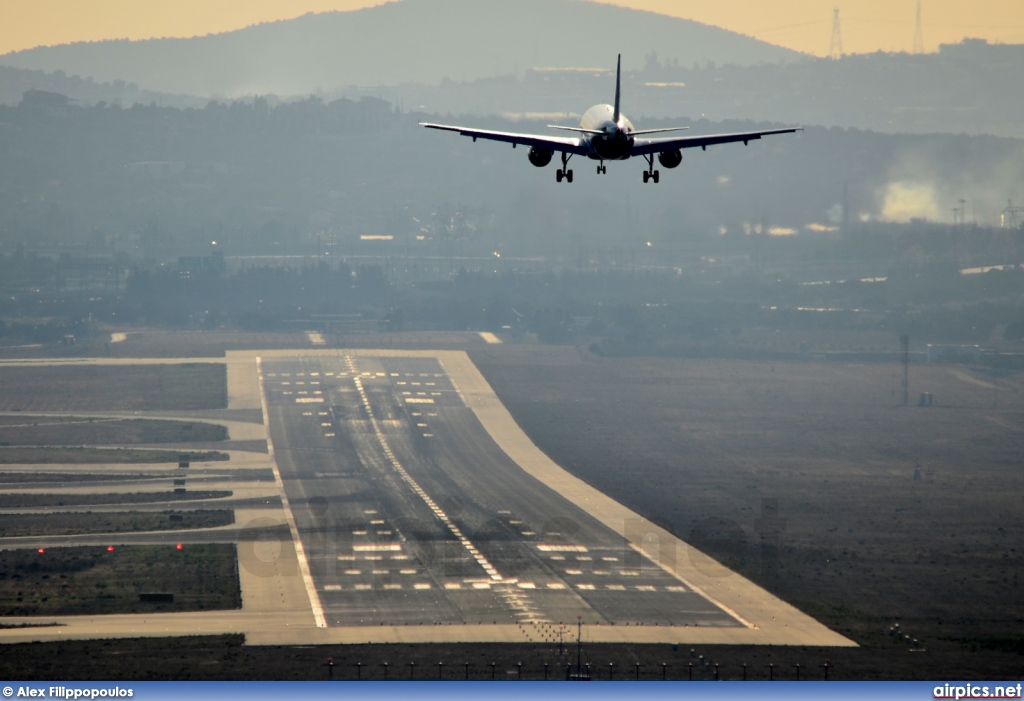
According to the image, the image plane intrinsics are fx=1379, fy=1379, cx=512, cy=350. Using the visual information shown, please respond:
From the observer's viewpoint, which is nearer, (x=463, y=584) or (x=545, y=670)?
(x=545, y=670)

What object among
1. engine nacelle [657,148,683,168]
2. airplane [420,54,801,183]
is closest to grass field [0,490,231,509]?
engine nacelle [657,148,683,168]

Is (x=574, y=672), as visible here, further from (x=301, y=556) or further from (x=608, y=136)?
(x=608, y=136)

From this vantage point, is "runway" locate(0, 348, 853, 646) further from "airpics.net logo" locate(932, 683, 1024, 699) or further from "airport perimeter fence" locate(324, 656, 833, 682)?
"airpics.net logo" locate(932, 683, 1024, 699)

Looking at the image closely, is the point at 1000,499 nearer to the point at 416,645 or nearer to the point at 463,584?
the point at 463,584

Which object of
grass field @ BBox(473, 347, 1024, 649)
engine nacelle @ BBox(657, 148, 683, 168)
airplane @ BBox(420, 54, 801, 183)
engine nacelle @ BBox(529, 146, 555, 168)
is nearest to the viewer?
airplane @ BBox(420, 54, 801, 183)

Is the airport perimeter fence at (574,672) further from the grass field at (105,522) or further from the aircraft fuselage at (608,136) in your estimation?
the grass field at (105,522)

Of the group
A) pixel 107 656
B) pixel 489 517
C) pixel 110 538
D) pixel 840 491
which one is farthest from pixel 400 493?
pixel 107 656
